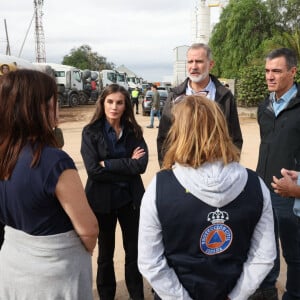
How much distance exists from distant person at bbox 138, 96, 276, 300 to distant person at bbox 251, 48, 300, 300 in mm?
1088

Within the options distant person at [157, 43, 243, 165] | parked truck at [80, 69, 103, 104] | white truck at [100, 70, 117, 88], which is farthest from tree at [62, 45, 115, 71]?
distant person at [157, 43, 243, 165]

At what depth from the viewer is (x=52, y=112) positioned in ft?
5.67

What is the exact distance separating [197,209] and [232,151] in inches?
12.2

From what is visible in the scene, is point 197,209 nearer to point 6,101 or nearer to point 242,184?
point 242,184

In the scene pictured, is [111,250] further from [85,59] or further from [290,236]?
[85,59]

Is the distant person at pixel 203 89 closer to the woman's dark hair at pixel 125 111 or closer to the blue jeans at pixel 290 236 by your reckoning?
the woman's dark hair at pixel 125 111

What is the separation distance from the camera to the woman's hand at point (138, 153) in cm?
300

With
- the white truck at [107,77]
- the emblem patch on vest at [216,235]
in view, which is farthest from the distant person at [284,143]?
the white truck at [107,77]

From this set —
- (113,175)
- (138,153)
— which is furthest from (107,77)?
(113,175)

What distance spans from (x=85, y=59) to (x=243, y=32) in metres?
44.4

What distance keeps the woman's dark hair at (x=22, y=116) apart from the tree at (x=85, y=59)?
6586 cm

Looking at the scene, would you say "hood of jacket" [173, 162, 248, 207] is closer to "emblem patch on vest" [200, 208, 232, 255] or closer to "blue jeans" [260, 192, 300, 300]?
"emblem patch on vest" [200, 208, 232, 255]

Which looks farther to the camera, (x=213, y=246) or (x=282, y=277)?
(x=282, y=277)

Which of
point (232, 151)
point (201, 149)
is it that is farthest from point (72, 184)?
point (232, 151)
